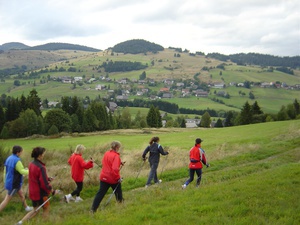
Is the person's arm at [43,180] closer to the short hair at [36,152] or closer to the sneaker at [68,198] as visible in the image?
the short hair at [36,152]

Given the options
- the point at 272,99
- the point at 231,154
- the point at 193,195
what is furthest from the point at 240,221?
the point at 272,99

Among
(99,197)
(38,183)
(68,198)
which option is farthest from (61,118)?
(38,183)

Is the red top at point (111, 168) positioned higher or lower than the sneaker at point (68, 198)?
higher

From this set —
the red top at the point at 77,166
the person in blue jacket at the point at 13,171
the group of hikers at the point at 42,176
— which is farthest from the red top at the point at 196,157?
the person in blue jacket at the point at 13,171

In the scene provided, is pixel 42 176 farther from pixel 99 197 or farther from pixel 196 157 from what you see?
pixel 196 157

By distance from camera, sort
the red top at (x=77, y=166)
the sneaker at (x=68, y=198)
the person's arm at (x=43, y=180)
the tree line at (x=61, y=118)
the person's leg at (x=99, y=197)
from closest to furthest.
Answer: the person's arm at (x=43, y=180)
the person's leg at (x=99, y=197)
the red top at (x=77, y=166)
the sneaker at (x=68, y=198)
the tree line at (x=61, y=118)

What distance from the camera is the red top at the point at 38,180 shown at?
7.90 m

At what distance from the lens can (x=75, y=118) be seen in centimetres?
7256

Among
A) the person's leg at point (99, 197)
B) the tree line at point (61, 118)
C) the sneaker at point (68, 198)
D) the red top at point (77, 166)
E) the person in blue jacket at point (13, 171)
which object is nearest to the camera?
the person in blue jacket at point (13, 171)

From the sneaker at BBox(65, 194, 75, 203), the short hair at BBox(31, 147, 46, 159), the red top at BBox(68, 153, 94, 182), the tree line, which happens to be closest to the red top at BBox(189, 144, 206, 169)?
the red top at BBox(68, 153, 94, 182)

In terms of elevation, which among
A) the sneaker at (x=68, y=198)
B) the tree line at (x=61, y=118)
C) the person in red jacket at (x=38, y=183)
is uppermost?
the person in red jacket at (x=38, y=183)

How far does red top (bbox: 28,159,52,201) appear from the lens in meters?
7.90

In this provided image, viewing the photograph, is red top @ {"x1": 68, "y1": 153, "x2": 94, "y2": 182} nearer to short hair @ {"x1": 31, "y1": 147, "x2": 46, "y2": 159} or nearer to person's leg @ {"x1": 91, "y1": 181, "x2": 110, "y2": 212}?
person's leg @ {"x1": 91, "y1": 181, "x2": 110, "y2": 212}

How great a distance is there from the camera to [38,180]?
26.2 ft
